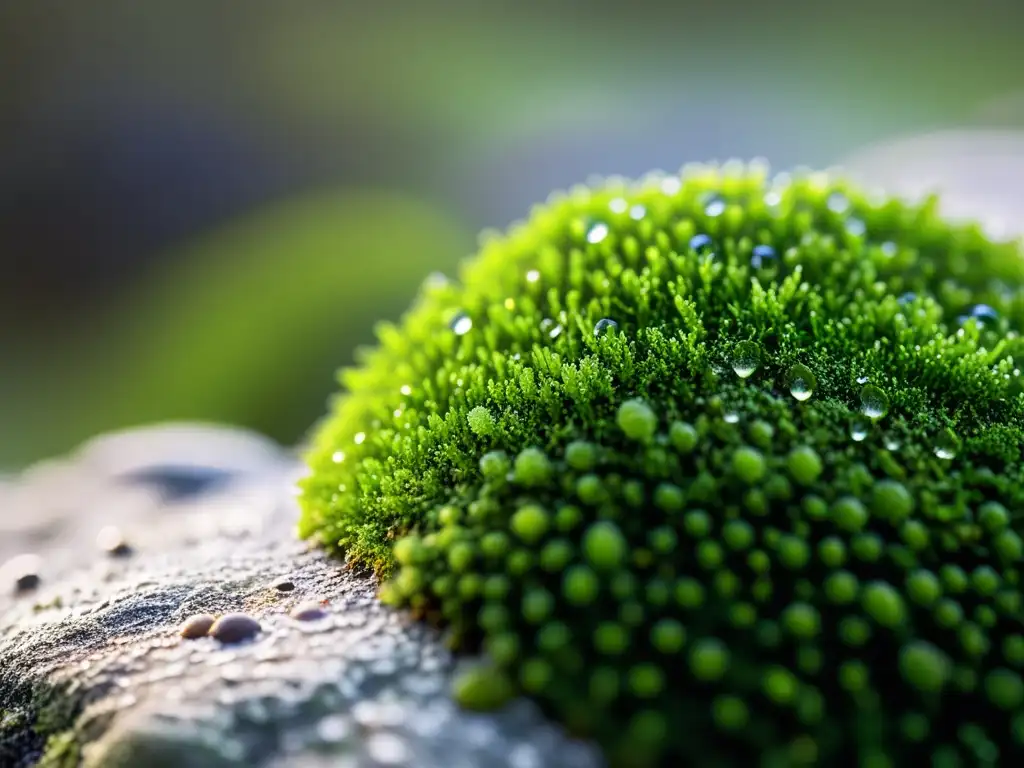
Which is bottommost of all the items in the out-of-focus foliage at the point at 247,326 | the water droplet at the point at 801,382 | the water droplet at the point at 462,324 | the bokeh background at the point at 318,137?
the water droplet at the point at 801,382

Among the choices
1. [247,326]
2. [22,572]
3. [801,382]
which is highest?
[247,326]

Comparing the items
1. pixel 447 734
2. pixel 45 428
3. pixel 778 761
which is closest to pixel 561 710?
pixel 447 734

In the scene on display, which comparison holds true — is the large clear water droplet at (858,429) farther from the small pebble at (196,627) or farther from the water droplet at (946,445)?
the small pebble at (196,627)

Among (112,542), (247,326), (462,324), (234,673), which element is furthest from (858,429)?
(247,326)

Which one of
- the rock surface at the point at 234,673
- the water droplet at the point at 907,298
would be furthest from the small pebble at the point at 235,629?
the water droplet at the point at 907,298

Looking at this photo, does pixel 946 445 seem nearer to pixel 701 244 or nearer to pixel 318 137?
pixel 701 244
